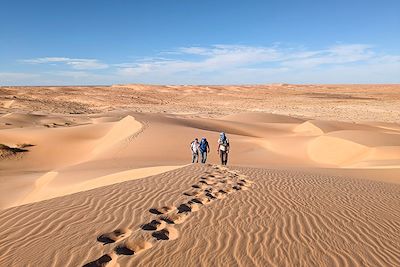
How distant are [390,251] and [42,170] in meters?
15.3

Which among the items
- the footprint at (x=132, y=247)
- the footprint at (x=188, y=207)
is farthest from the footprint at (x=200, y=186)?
the footprint at (x=132, y=247)

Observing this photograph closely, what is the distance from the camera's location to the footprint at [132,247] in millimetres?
4389

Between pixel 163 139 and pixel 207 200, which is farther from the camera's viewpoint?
pixel 163 139

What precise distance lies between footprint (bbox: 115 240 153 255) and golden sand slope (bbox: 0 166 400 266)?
1cm

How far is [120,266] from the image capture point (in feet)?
13.2

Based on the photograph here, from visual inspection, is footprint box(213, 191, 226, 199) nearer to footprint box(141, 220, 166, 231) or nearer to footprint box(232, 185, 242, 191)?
footprint box(232, 185, 242, 191)

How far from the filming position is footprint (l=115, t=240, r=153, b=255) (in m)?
4.39

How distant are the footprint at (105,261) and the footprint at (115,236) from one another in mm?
375

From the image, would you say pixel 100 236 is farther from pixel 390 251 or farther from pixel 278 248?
pixel 390 251

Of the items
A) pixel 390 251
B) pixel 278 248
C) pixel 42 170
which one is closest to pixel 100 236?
pixel 278 248

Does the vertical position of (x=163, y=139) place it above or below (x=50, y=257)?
below

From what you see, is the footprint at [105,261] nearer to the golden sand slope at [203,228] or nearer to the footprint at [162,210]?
the golden sand slope at [203,228]

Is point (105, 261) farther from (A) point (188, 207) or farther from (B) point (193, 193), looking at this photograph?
(B) point (193, 193)

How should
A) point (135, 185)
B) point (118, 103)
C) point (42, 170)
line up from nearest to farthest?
point (135, 185)
point (42, 170)
point (118, 103)
